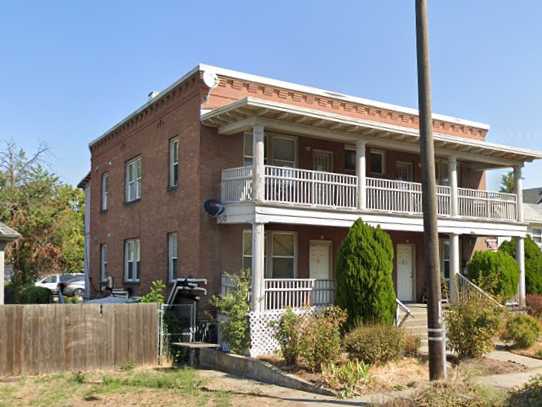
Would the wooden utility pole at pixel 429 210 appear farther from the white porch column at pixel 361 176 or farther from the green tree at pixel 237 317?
the white porch column at pixel 361 176

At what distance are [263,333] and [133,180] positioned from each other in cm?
1067

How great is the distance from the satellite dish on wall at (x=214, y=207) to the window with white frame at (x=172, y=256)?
284cm

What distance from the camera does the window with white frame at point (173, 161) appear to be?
20.1 metres

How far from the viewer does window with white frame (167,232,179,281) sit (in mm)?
19931

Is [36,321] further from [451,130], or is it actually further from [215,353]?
[451,130]

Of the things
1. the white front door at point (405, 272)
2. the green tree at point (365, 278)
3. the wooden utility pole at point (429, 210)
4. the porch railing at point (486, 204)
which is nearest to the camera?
the wooden utility pole at point (429, 210)

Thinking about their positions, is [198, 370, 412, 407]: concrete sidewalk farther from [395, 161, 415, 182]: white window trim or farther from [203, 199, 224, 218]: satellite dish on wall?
[395, 161, 415, 182]: white window trim

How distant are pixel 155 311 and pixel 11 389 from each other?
4347 millimetres

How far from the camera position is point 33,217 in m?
35.0

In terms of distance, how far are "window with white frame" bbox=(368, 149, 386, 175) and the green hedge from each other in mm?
4441

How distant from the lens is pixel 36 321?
15141 millimetres

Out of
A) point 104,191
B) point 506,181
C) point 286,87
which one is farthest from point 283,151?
point 506,181

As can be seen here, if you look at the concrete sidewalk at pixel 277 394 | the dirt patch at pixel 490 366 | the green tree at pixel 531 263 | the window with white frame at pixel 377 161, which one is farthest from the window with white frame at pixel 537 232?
the concrete sidewalk at pixel 277 394

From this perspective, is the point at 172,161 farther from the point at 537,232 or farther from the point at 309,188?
the point at 537,232
